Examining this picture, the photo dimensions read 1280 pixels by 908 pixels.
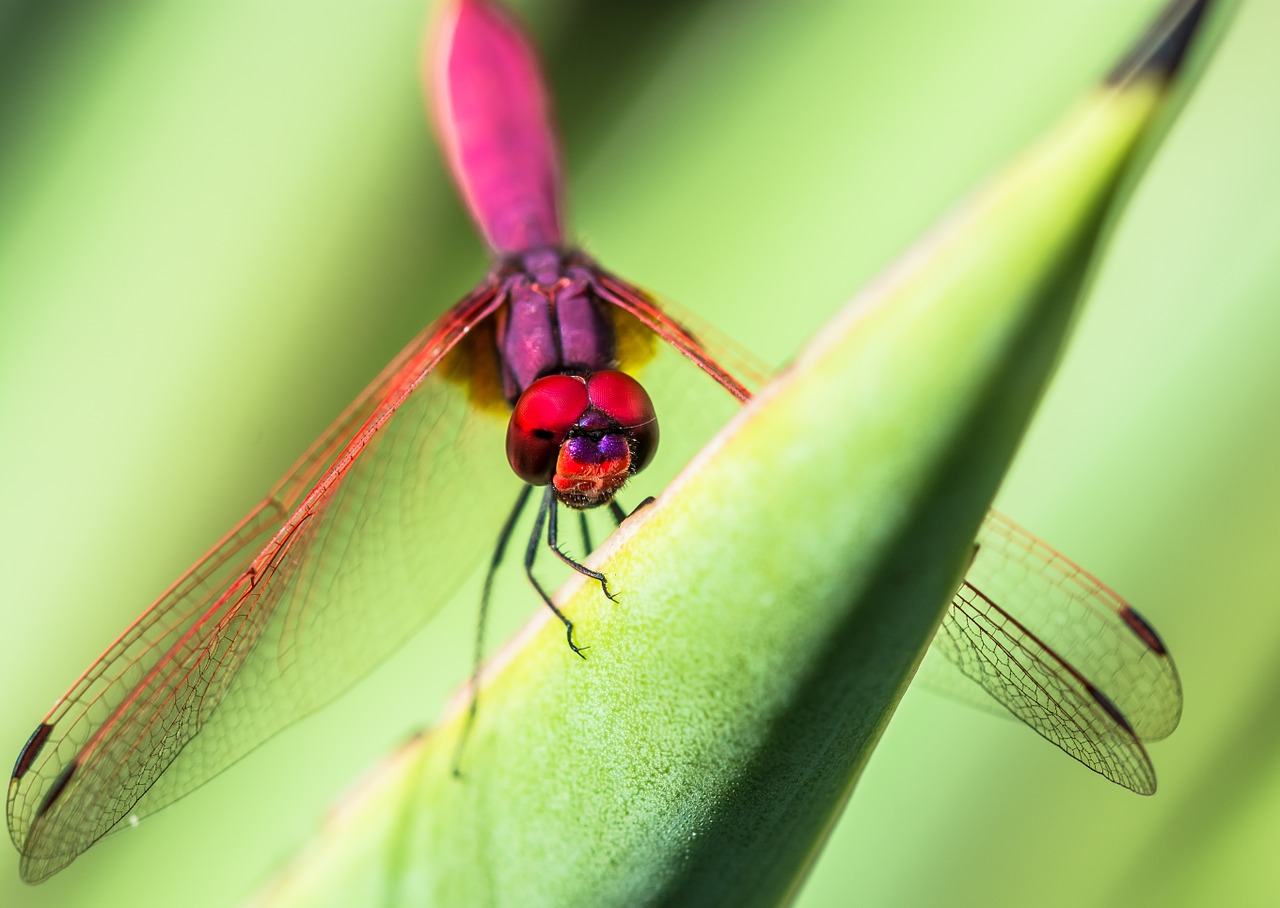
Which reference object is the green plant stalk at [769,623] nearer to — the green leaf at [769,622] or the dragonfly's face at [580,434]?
the green leaf at [769,622]

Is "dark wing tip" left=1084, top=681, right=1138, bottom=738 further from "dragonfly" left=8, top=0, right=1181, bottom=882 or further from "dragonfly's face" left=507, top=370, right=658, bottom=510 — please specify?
"dragonfly's face" left=507, top=370, right=658, bottom=510

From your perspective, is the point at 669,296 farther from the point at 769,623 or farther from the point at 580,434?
the point at 769,623

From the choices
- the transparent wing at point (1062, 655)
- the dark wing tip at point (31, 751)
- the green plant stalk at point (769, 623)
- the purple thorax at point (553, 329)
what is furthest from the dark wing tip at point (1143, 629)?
the dark wing tip at point (31, 751)

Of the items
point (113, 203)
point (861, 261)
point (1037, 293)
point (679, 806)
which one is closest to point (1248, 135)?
point (861, 261)

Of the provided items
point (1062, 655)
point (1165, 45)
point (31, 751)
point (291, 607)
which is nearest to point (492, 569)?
point (291, 607)

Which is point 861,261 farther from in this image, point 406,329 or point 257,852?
point 257,852

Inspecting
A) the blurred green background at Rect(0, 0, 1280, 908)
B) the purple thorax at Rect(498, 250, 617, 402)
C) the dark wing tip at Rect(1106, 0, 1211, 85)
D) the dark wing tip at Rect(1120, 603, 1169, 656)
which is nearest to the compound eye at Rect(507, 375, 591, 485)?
the purple thorax at Rect(498, 250, 617, 402)
